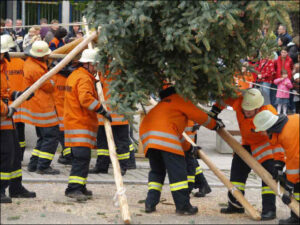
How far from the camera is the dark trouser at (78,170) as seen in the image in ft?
25.7

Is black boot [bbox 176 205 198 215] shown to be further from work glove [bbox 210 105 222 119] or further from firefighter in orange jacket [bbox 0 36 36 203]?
firefighter in orange jacket [bbox 0 36 36 203]

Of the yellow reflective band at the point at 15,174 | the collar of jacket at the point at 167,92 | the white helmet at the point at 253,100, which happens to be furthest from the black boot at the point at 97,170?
the white helmet at the point at 253,100

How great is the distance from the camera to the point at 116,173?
7.21m

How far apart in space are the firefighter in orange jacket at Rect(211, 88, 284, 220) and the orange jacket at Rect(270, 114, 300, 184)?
0.34 meters

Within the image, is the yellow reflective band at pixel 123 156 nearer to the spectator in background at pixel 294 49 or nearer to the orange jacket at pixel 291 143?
the orange jacket at pixel 291 143

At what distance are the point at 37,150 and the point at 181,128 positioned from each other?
2.85m

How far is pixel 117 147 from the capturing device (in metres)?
9.29

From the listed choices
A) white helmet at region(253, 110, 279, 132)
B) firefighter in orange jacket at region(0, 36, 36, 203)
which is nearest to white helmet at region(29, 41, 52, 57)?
firefighter in orange jacket at region(0, 36, 36, 203)

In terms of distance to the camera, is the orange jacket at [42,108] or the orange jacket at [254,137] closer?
the orange jacket at [254,137]

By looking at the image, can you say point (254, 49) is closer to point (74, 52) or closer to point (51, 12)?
point (74, 52)

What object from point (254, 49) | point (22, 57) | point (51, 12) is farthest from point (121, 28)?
point (51, 12)

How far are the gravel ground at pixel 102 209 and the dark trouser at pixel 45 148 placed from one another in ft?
2.13

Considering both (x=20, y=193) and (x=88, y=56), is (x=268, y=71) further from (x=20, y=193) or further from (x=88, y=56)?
(x=20, y=193)

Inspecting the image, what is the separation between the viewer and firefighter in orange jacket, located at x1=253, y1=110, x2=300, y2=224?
6505mm
